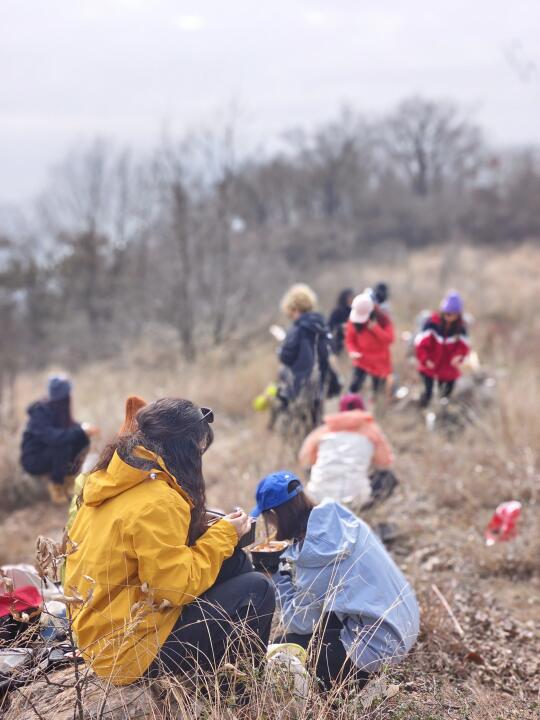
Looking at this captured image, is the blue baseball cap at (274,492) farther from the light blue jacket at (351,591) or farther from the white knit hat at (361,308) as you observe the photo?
the white knit hat at (361,308)

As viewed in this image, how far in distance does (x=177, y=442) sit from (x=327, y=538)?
88 centimetres

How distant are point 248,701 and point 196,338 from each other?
1228 cm

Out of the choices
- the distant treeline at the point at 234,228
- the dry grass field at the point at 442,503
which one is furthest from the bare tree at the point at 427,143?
the dry grass field at the point at 442,503

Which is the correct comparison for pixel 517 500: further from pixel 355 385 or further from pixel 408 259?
pixel 408 259

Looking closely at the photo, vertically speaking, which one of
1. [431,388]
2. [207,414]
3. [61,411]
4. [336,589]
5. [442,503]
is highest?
[207,414]

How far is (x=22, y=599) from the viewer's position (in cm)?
309

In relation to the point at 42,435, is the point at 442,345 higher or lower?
higher

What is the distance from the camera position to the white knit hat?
594 cm

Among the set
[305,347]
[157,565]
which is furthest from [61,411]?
[157,565]

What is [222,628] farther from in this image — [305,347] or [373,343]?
[373,343]

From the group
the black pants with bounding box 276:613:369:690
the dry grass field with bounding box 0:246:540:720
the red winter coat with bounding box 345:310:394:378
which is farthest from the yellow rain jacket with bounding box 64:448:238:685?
the red winter coat with bounding box 345:310:394:378

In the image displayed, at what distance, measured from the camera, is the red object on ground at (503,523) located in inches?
182

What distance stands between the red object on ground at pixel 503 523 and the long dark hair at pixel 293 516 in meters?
→ 1.99

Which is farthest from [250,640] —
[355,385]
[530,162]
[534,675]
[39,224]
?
[530,162]
